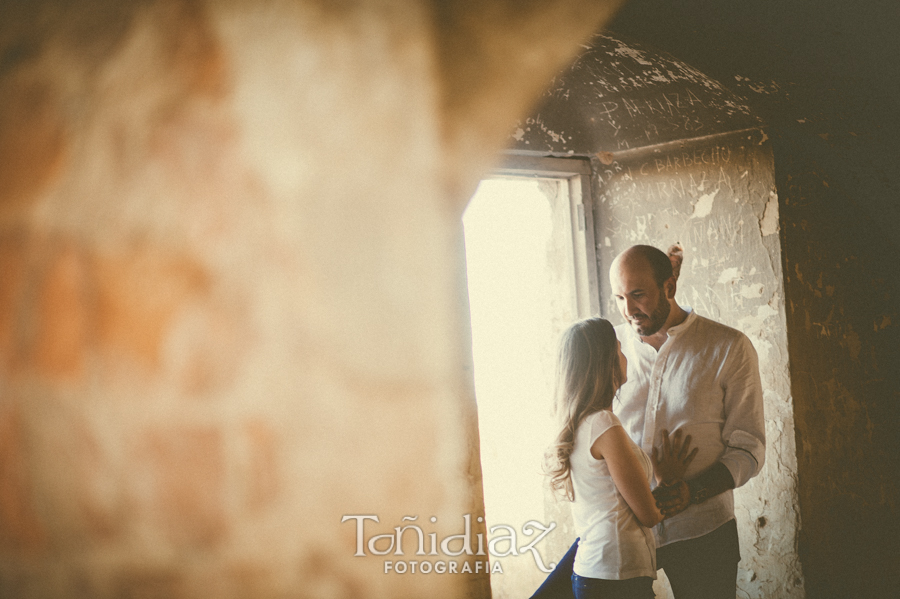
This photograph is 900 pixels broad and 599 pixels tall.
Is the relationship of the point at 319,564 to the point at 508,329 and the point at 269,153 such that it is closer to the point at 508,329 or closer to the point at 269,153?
the point at 269,153

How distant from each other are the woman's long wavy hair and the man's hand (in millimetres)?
319

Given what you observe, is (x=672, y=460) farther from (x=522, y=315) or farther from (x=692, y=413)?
(x=522, y=315)

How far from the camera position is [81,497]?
0.48 metres

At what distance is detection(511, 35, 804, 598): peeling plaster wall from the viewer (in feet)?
8.14

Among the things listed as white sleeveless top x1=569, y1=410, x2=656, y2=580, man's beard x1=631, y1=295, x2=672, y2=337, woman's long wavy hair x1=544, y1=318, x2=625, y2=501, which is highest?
man's beard x1=631, y1=295, x2=672, y2=337

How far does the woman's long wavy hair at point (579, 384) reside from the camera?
1.96m

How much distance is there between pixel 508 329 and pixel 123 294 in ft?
8.21

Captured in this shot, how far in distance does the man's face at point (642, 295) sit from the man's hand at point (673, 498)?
22.9 inches

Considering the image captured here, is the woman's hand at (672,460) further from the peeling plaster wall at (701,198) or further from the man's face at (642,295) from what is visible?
the peeling plaster wall at (701,198)

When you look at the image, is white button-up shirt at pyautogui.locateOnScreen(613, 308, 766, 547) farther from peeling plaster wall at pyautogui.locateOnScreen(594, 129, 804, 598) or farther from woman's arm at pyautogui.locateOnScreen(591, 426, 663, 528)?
woman's arm at pyautogui.locateOnScreen(591, 426, 663, 528)

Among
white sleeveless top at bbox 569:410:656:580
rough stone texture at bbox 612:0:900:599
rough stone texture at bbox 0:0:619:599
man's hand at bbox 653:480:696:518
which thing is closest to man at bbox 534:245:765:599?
man's hand at bbox 653:480:696:518

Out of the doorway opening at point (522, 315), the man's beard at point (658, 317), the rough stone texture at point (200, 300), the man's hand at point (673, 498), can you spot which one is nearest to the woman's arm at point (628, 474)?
the man's hand at point (673, 498)

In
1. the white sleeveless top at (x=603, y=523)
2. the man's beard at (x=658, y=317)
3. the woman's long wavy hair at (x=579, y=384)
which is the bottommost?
the white sleeveless top at (x=603, y=523)

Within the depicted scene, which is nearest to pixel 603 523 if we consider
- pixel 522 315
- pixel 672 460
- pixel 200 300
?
pixel 672 460
